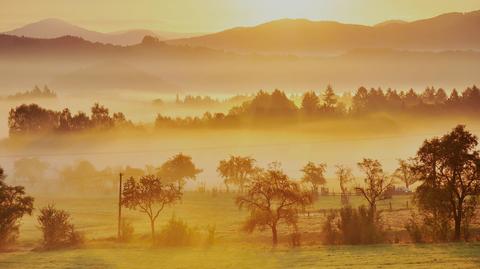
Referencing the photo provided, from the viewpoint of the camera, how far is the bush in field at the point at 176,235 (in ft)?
294

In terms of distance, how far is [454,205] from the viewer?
272 feet

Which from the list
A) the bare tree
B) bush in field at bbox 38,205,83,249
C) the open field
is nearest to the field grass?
the open field

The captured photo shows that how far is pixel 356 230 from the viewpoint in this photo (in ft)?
272

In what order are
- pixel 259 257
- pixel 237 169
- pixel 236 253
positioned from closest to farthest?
pixel 259 257 < pixel 236 253 < pixel 237 169

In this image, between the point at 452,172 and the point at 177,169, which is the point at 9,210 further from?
the point at 177,169

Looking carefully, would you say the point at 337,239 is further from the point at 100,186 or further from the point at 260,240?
the point at 100,186

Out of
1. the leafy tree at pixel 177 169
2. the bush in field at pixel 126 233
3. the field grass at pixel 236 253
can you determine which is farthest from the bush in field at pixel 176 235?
the leafy tree at pixel 177 169

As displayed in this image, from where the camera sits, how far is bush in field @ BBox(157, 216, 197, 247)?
89.6m

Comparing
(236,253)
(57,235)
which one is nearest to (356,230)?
(236,253)

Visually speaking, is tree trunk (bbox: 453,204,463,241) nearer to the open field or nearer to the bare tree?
the open field

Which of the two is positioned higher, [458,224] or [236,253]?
[458,224]

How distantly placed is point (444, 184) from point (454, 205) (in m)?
2.85

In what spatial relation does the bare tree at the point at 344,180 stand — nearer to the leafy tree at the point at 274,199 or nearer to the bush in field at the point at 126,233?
the leafy tree at the point at 274,199

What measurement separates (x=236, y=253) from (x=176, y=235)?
14.4 metres
